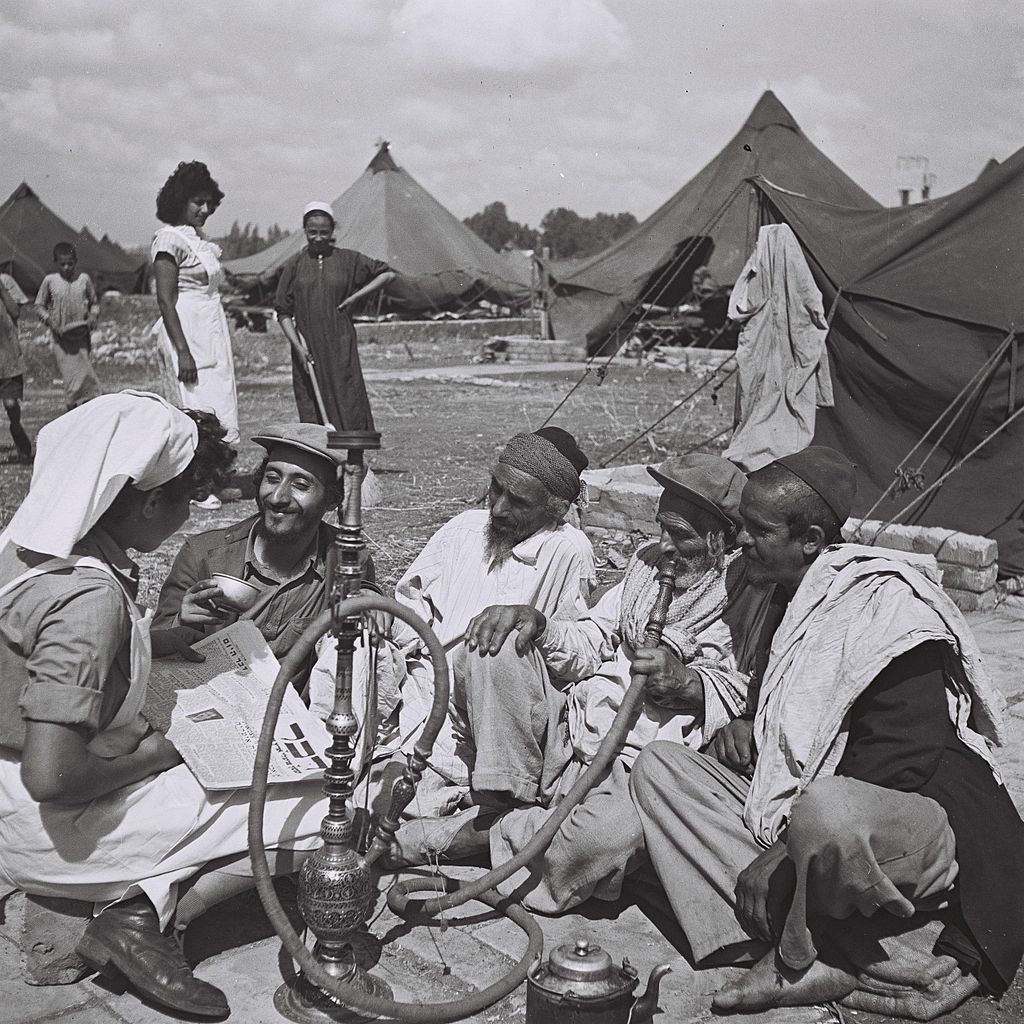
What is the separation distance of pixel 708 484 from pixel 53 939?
2110 millimetres

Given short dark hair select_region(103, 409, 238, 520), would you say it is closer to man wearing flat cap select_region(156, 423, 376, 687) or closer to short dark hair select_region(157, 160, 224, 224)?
man wearing flat cap select_region(156, 423, 376, 687)

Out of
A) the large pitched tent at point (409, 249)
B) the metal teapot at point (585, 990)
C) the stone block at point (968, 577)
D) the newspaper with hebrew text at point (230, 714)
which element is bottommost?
the stone block at point (968, 577)

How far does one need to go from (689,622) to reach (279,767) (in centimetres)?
129

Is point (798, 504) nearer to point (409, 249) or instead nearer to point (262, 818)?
point (262, 818)

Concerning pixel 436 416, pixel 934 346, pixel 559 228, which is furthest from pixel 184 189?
pixel 559 228

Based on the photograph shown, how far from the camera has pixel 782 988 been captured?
8.93ft

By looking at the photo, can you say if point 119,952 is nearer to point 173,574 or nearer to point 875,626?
point 173,574

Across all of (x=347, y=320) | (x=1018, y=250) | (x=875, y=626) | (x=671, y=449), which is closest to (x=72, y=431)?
(x=875, y=626)

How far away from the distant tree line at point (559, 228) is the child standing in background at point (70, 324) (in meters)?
64.5

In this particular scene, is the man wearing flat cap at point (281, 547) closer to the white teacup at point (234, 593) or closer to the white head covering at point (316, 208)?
the white teacup at point (234, 593)

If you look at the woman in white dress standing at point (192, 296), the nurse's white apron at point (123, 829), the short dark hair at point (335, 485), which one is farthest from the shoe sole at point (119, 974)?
the woman in white dress standing at point (192, 296)

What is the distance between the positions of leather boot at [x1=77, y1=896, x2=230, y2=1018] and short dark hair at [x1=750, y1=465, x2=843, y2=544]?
5.73ft

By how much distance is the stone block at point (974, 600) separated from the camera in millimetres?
6758

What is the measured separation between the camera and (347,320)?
8.42 meters
